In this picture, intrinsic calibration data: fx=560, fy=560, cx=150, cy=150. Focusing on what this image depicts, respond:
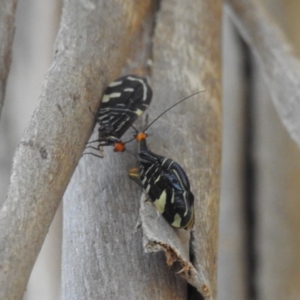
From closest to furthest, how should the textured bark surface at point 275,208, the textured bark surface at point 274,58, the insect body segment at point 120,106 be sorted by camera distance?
the insect body segment at point 120,106 → the textured bark surface at point 274,58 → the textured bark surface at point 275,208

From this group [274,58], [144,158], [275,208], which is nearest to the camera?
[144,158]

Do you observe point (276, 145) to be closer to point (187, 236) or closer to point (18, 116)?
point (18, 116)

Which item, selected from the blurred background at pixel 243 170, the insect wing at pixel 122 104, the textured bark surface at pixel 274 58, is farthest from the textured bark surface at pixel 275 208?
the insect wing at pixel 122 104

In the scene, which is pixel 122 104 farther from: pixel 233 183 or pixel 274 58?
pixel 233 183

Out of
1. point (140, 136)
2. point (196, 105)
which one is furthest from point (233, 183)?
point (140, 136)

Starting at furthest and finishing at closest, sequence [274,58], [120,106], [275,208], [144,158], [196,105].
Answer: [275,208] < [274,58] < [196,105] < [120,106] < [144,158]

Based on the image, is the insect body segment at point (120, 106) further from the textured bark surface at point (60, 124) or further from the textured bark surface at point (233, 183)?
the textured bark surface at point (233, 183)

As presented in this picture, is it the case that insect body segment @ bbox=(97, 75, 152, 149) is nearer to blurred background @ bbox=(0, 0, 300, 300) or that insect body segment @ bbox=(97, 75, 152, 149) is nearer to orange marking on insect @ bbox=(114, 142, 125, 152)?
orange marking on insect @ bbox=(114, 142, 125, 152)

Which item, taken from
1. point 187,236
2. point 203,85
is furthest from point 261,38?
point 187,236
